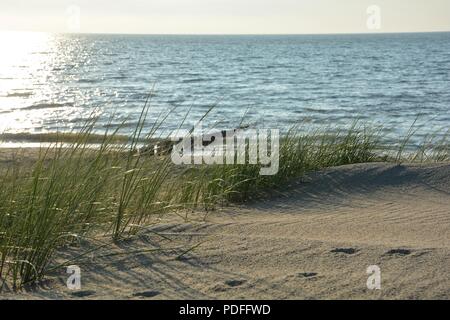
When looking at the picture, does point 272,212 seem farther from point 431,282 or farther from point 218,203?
point 431,282

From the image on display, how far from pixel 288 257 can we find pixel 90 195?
4.57 feet

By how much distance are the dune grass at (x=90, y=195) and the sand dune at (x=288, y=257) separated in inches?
6.9

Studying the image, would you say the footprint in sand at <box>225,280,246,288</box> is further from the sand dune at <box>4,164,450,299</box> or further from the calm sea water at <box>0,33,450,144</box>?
the calm sea water at <box>0,33,450,144</box>

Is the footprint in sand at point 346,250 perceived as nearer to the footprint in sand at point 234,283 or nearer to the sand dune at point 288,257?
the sand dune at point 288,257

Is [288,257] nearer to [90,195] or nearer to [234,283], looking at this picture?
[234,283]

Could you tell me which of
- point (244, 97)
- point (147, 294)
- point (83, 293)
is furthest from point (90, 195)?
point (244, 97)

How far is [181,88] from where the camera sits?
31.9 meters

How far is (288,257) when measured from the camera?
13.0 feet

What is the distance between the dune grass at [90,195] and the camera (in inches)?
147

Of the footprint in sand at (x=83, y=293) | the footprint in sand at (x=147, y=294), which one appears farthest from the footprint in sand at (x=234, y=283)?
the footprint in sand at (x=83, y=293)

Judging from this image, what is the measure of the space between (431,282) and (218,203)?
100 inches

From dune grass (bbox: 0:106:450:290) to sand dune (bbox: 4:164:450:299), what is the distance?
0.17 metres
